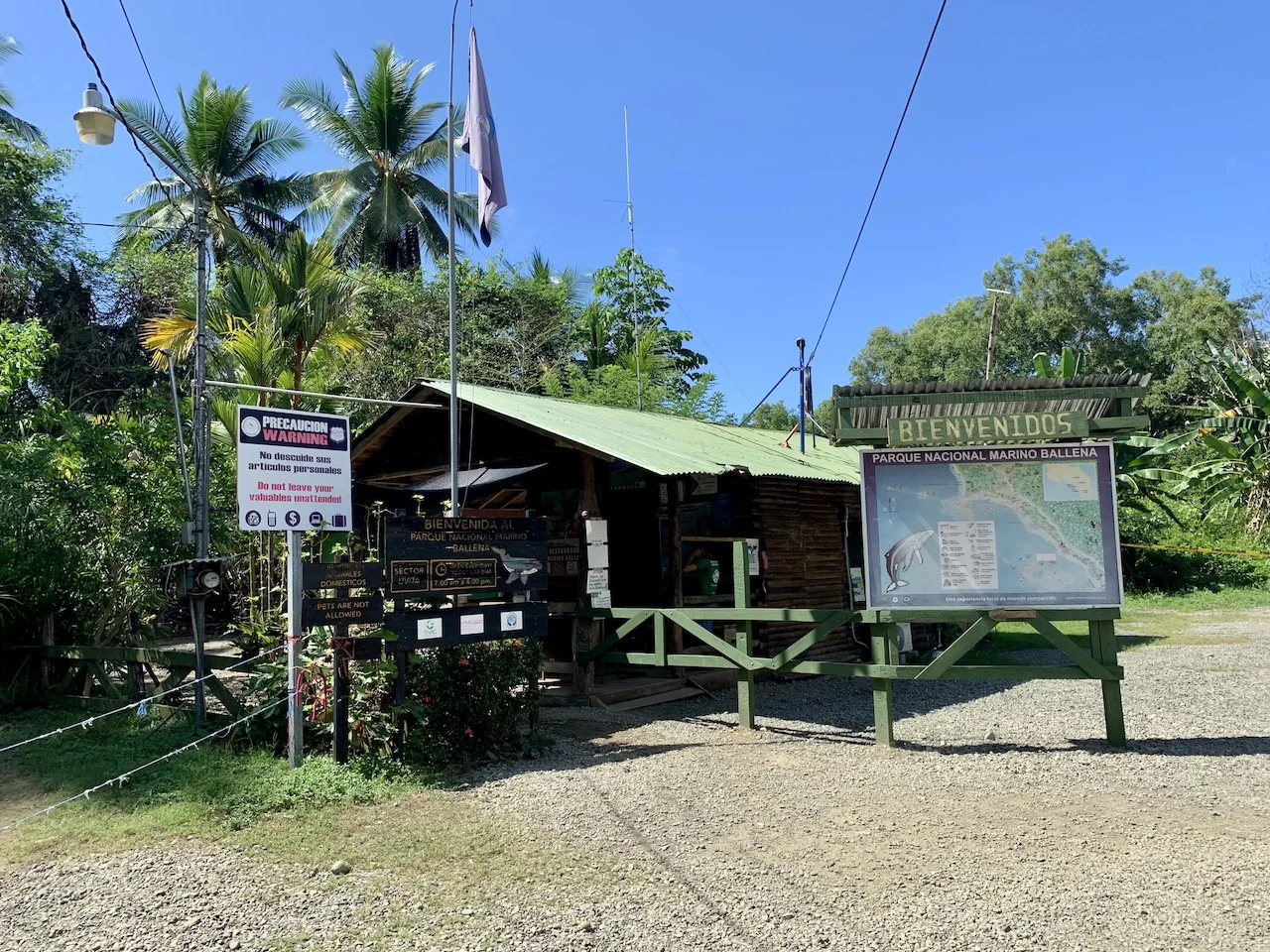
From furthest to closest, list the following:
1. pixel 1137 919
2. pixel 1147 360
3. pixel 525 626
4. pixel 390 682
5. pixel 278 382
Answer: pixel 1147 360, pixel 278 382, pixel 525 626, pixel 390 682, pixel 1137 919

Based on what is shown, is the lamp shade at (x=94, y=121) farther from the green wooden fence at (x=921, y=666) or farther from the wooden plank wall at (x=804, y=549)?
the wooden plank wall at (x=804, y=549)

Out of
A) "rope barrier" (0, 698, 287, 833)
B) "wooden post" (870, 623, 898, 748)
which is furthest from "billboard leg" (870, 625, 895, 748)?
"rope barrier" (0, 698, 287, 833)

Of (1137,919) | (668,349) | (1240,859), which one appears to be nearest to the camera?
(1137,919)

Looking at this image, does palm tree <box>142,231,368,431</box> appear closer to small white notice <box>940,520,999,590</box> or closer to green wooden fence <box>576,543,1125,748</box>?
A: green wooden fence <box>576,543,1125,748</box>

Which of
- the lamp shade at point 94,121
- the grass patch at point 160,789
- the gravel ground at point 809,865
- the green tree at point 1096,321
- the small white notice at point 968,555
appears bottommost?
the gravel ground at point 809,865

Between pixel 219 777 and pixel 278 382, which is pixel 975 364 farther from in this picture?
pixel 219 777

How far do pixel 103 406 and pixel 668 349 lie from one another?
17.2 meters

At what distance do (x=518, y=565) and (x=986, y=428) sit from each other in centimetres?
384

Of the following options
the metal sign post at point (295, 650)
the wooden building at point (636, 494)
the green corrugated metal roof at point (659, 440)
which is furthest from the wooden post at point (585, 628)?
the metal sign post at point (295, 650)

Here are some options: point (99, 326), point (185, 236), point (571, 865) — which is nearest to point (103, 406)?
point (99, 326)

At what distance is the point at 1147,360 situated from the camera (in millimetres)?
34500

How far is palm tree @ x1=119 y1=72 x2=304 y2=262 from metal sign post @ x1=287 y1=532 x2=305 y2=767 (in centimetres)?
1817

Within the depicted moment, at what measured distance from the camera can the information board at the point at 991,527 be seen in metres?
6.92

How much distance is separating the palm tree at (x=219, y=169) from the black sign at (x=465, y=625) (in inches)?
716
